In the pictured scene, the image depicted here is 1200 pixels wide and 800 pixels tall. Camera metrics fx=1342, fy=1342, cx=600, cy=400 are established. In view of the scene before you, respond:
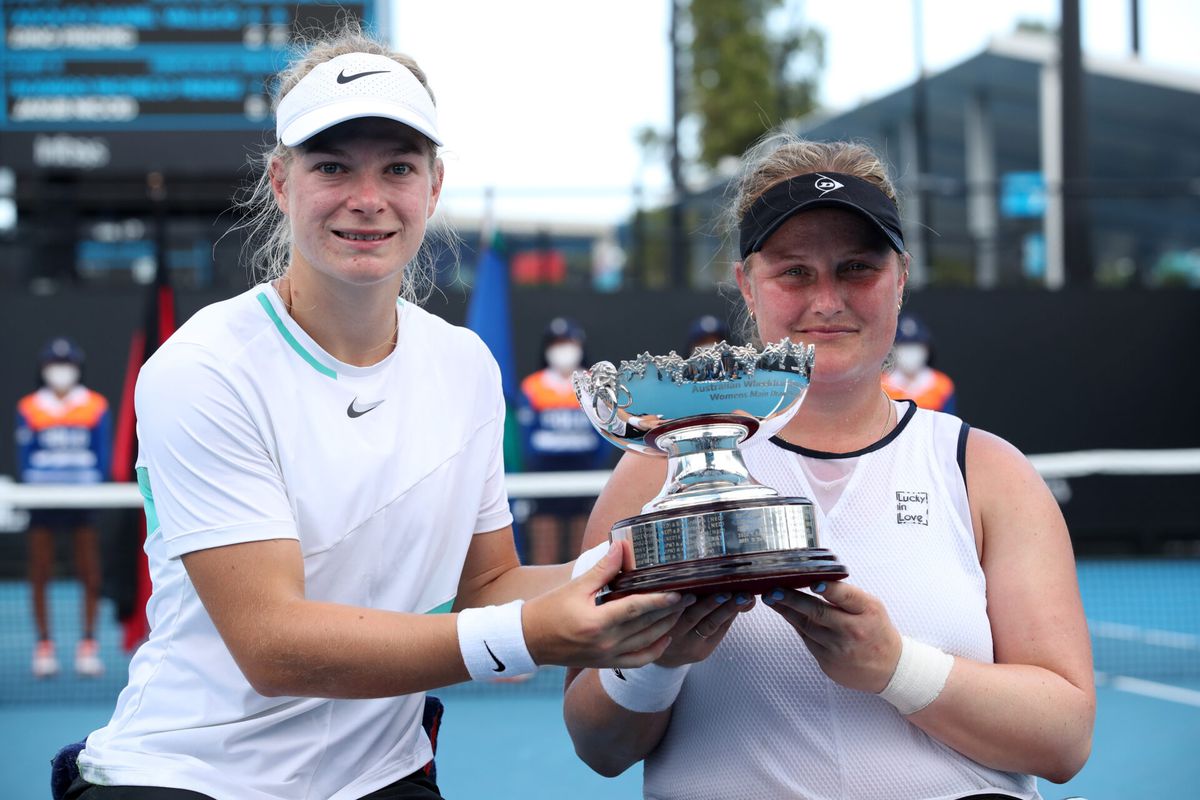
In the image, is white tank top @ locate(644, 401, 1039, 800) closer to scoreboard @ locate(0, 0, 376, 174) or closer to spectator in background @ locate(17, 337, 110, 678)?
spectator in background @ locate(17, 337, 110, 678)

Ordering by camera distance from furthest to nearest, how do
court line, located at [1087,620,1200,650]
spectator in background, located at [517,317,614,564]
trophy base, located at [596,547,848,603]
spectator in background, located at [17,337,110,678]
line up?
1. spectator in background, located at [517,317,614,564]
2. spectator in background, located at [17,337,110,678]
3. court line, located at [1087,620,1200,650]
4. trophy base, located at [596,547,848,603]

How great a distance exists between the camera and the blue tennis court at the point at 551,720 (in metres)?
5.32

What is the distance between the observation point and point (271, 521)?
2.06 m

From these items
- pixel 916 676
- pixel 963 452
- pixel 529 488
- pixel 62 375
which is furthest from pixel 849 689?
pixel 62 375

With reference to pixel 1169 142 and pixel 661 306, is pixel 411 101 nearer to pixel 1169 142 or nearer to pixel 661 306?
pixel 661 306

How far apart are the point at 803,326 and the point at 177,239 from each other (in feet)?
36.5

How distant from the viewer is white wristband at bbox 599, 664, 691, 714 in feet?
6.92

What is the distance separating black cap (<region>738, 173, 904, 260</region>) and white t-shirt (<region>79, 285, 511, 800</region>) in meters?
0.66

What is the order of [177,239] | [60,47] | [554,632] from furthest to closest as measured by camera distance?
[177,239], [60,47], [554,632]

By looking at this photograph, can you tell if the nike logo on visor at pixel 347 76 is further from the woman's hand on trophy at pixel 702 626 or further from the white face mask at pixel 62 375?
the white face mask at pixel 62 375

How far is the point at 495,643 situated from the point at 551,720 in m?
4.93

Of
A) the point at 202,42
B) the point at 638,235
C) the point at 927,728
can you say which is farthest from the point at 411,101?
the point at 638,235

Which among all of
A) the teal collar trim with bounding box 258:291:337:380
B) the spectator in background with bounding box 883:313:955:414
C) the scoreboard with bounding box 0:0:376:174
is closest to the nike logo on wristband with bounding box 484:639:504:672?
the teal collar trim with bounding box 258:291:337:380

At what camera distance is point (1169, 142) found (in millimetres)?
19594
